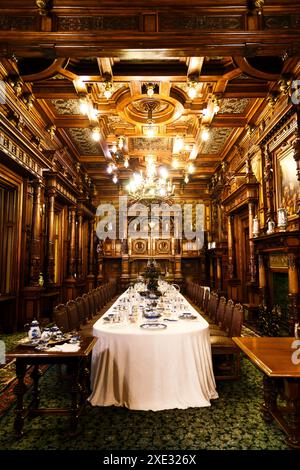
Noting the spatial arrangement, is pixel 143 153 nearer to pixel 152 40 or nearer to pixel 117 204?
pixel 117 204

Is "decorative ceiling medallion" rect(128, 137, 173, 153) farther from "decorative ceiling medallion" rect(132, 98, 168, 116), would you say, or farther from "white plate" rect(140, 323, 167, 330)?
"white plate" rect(140, 323, 167, 330)

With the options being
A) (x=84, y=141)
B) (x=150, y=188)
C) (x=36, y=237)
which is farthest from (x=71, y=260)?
(x=150, y=188)

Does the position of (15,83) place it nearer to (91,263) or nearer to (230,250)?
(230,250)

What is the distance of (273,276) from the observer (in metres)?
6.05

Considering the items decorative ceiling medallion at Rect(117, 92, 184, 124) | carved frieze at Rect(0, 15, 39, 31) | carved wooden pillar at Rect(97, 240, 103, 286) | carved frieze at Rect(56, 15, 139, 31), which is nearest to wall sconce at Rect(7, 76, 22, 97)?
carved frieze at Rect(0, 15, 39, 31)

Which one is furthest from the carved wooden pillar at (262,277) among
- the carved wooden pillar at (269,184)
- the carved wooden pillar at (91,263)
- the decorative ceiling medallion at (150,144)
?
the carved wooden pillar at (91,263)

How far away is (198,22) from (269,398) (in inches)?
165

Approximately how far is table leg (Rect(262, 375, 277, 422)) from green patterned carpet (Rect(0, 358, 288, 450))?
81 mm

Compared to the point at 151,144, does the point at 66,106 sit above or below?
below

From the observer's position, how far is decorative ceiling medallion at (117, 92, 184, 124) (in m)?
5.53

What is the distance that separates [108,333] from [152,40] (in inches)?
Result: 136

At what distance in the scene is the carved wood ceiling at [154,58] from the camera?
3555mm

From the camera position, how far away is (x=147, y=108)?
19.3 ft
